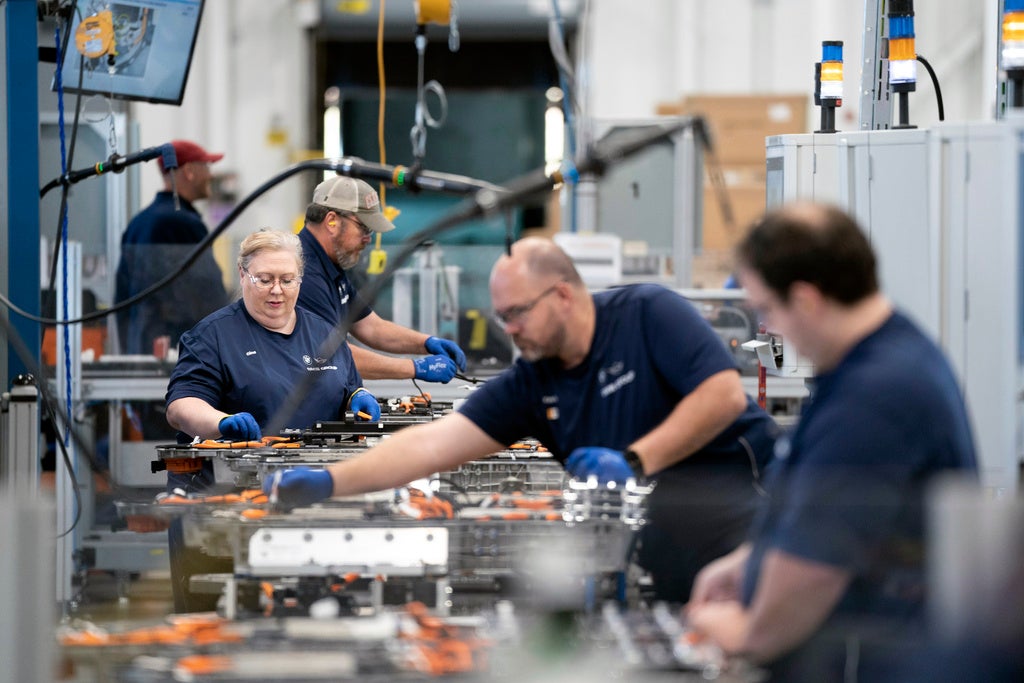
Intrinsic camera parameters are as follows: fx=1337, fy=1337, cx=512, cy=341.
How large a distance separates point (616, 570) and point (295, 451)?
1260 mm

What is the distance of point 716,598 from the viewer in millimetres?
1808

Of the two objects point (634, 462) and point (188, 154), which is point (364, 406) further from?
point (188, 154)

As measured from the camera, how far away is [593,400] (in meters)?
2.54

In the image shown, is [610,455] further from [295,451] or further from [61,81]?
[61,81]

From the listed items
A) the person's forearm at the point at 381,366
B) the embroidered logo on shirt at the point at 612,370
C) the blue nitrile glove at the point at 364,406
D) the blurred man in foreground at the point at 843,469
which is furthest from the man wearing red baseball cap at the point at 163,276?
the blurred man in foreground at the point at 843,469

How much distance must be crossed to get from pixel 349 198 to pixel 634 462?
2045 mm

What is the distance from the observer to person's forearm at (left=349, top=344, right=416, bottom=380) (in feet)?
14.1

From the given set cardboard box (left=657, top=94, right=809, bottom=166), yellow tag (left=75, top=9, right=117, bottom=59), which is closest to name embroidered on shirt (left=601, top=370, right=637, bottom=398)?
yellow tag (left=75, top=9, right=117, bottom=59)

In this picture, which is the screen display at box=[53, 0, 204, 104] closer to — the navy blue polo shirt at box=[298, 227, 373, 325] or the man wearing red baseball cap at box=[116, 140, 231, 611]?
the navy blue polo shirt at box=[298, 227, 373, 325]

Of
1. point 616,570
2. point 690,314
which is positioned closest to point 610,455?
point 616,570

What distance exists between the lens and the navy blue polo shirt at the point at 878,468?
1.56 meters

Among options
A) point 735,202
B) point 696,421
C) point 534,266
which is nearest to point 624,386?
point 696,421

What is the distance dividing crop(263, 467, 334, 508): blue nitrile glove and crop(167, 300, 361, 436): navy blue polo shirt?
1.06 m

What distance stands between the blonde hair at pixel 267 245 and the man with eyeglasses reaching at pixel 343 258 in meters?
0.35
